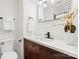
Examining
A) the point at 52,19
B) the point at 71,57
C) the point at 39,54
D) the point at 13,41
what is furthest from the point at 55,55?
the point at 13,41

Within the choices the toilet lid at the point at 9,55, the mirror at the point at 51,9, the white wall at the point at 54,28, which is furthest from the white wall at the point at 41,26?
the toilet lid at the point at 9,55

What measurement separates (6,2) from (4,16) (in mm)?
408

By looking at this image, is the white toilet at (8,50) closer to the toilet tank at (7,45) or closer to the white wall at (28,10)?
the toilet tank at (7,45)

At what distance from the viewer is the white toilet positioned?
8.68 feet

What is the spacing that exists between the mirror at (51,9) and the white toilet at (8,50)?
1051mm

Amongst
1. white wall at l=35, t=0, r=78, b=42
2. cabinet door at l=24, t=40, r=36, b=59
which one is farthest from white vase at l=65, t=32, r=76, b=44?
cabinet door at l=24, t=40, r=36, b=59

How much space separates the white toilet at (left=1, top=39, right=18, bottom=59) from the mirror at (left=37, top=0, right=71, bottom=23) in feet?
3.45

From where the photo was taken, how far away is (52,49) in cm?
156

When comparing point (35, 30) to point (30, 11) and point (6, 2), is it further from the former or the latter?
point (6, 2)

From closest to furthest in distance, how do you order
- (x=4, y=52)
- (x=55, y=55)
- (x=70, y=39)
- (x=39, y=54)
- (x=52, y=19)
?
1. (x=55, y=55)
2. (x=70, y=39)
3. (x=39, y=54)
4. (x=52, y=19)
5. (x=4, y=52)

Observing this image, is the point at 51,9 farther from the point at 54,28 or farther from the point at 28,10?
the point at 28,10

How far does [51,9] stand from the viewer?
98.7 inches

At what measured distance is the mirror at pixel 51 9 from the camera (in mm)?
2084

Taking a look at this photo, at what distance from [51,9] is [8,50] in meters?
1.60
